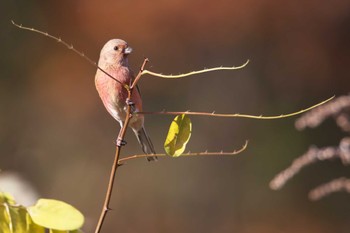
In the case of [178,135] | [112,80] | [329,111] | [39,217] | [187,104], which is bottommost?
[39,217]

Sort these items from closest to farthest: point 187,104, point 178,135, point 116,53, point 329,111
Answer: point 178,135 → point 116,53 → point 329,111 → point 187,104

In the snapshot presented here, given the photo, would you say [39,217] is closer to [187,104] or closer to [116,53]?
→ [116,53]

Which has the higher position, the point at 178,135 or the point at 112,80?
the point at 112,80

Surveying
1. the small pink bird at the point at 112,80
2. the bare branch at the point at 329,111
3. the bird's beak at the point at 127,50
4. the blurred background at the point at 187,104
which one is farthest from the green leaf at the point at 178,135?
the blurred background at the point at 187,104

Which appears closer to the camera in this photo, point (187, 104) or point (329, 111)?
point (329, 111)

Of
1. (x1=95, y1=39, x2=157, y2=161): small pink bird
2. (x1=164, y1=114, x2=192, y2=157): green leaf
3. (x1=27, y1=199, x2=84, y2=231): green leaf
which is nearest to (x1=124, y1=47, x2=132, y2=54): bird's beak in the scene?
(x1=95, y1=39, x2=157, y2=161): small pink bird

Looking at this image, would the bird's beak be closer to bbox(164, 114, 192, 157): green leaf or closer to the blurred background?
bbox(164, 114, 192, 157): green leaf

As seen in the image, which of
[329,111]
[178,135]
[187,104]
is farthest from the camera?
[187,104]

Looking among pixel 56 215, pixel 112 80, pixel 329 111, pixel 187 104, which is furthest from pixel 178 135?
pixel 187 104
